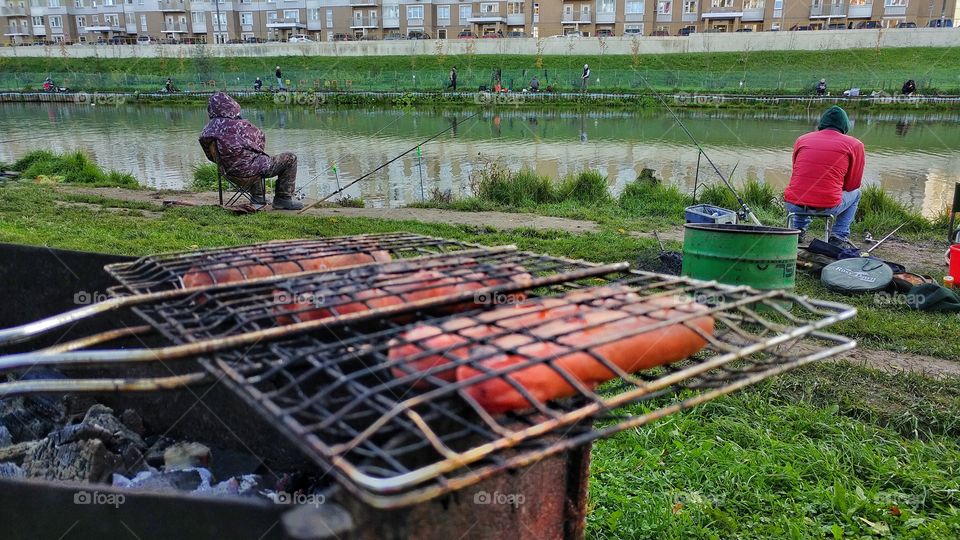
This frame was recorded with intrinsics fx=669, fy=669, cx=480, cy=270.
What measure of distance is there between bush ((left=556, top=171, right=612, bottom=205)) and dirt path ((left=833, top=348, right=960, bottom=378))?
6.80 m

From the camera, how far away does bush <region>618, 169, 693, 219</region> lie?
35.1ft

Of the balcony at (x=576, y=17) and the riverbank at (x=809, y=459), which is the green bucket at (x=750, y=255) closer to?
the riverbank at (x=809, y=459)

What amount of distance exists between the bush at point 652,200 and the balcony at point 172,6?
3103 inches

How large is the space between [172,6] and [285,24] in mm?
14313

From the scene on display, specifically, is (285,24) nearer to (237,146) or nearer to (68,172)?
(68,172)

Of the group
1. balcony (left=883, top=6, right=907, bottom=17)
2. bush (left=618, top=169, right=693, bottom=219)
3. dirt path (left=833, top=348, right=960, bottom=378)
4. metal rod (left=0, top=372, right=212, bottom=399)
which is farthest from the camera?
balcony (left=883, top=6, right=907, bottom=17)

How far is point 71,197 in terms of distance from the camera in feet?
34.6

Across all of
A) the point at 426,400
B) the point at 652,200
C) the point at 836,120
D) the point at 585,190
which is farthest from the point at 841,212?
the point at 426,400

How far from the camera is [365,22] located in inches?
2926

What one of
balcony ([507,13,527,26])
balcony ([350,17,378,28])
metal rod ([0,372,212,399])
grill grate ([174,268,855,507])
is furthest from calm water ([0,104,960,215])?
balcony ([350,17,378,28])

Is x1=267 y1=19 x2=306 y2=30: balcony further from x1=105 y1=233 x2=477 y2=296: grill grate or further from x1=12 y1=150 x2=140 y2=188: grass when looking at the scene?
x1=105 y1=233 x2=477 y2=296: grill grate

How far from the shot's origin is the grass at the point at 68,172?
13.1m

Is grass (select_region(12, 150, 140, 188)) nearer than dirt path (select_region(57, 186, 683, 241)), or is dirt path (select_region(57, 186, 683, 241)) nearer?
dirt path (select_region(57, 186, 683, 241))

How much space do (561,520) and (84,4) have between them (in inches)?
3844
